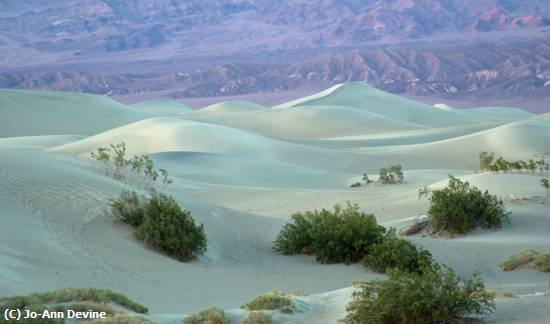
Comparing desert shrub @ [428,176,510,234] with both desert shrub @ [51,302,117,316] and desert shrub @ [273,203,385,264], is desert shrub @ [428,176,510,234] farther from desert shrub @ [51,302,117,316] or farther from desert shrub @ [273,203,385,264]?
desert shrub @ [51,302,117,316]

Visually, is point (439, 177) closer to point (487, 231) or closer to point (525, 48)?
point (487, 231)

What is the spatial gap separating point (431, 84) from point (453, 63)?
1357 centimetres

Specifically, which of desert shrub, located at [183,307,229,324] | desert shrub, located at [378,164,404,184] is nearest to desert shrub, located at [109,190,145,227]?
desert shrub, located at [183,307,229,324]

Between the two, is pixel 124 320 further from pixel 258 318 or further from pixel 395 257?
→ pixel 395 257

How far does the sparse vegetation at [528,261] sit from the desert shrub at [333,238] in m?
2.25

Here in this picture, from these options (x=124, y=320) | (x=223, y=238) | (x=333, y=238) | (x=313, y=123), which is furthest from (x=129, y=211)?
(x=313, y=123)

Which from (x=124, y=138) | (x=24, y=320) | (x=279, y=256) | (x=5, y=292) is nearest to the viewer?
(x=24, y=320)

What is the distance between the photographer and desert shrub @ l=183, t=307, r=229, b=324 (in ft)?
32.2

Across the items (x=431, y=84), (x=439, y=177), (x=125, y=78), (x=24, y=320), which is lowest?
(x=24, y=320)

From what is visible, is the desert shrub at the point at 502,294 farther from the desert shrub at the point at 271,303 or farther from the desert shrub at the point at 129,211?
the desert shrub at the point at 129,211

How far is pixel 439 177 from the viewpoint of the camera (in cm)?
3459

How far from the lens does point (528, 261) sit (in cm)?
1450

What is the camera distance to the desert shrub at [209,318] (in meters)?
9.81

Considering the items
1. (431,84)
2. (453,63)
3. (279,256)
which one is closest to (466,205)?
(279,256)
